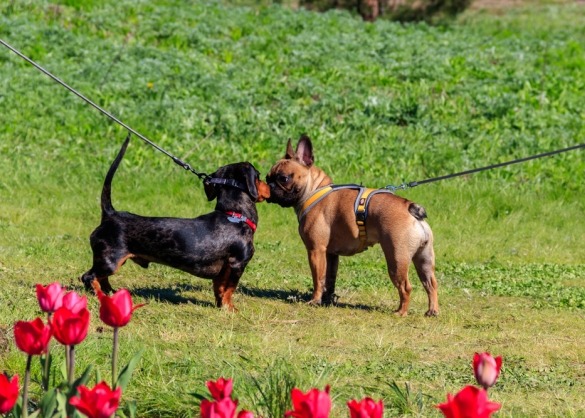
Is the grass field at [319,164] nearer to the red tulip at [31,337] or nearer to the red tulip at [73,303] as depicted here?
the red tulip at [73,303]

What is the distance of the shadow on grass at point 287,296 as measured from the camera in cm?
795

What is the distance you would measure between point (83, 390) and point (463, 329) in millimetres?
4621

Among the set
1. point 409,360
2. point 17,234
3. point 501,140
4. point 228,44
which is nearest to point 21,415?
point 409,360

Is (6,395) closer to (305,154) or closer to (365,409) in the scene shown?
(365,409)

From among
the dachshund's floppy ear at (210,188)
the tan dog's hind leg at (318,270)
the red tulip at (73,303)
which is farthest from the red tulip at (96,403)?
the tan dog's hind leg at (318,270)

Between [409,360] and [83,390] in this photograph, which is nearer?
[83,390]

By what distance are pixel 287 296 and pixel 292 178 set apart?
1021 millimetres

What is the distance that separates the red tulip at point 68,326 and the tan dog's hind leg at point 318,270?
4.67 metres

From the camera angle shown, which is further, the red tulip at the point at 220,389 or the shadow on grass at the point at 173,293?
the shadow on grass at the point at 173,293

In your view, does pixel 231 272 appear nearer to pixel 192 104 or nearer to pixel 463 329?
pixel 463 329

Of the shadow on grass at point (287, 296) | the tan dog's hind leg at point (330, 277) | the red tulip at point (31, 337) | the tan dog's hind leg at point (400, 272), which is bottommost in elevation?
the shadow on grass at point (287, 296)

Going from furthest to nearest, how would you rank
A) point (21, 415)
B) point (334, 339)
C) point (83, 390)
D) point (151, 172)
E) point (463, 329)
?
point (151, 172) → point (463, 329) → point (334, 339) → point (21, 415) → point (83, 390)

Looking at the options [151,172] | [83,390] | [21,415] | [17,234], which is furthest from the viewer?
[151,172]

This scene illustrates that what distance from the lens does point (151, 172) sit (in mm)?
12711
